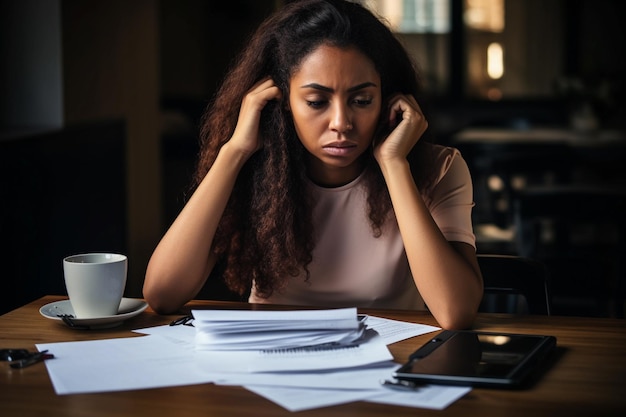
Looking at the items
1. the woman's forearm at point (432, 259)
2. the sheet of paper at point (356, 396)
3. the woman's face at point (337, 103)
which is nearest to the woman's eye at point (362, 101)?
the woman's face at point (337, 103)

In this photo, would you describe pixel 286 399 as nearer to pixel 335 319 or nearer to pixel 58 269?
pixel 335 319

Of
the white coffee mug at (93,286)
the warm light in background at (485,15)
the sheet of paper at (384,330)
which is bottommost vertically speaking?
the sheet of paper at (384,330)

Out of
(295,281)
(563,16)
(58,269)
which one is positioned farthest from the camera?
(563,16)

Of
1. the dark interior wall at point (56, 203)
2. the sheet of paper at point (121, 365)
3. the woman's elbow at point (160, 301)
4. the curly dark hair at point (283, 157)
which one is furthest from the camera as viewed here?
the dark interior wall at point (56, 203)

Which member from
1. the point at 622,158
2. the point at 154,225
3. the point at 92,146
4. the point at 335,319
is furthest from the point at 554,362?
the point at 622,158

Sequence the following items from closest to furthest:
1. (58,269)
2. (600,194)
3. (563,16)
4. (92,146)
A: (600,194) → (58,269) → (92,146) → (563,16)

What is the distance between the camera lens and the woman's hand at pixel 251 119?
184 cm

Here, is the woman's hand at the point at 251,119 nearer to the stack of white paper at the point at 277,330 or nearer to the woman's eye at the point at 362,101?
the woman's eye at the point at 362,101

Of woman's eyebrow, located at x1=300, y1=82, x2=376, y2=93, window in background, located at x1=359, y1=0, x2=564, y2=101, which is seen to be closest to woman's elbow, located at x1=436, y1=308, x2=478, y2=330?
woman's eyebrow, located at x1=300, y1=82, x2=376, y2=93

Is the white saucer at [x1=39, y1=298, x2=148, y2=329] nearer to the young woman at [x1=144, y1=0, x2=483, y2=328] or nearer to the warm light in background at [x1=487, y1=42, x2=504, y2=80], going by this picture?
the young woman at [x1=144, y1=0, x2=483, y2=328]

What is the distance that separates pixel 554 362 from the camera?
133cm

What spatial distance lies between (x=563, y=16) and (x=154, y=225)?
4.80 m

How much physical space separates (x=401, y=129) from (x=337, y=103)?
0.50ft

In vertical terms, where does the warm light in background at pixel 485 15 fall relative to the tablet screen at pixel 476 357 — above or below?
above
